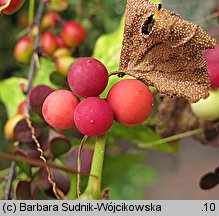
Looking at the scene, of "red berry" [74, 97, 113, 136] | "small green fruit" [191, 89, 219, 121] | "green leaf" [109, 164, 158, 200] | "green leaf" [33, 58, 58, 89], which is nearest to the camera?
"red berry" [74, 97, 113, 136]

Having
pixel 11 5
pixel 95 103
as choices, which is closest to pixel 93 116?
pixel 95 103

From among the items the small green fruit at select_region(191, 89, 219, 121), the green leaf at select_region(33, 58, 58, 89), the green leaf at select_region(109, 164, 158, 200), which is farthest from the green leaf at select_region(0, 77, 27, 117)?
the green leaf at select_region(109, 164, 158, 200)

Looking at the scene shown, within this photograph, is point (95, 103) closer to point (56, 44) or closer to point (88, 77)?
point (88, 77)

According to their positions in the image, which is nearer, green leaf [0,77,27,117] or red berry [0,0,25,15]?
red berry [0,0,25,15]

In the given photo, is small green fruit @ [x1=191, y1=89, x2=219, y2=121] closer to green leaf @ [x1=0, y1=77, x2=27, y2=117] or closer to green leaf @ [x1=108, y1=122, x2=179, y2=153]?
green leaf @ [x1=108, y1=122, x2=179, y2=153]

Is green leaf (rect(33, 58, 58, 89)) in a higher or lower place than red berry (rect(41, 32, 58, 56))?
lower

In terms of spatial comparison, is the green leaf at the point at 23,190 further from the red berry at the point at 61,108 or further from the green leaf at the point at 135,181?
the green leaf at the point at 135,181

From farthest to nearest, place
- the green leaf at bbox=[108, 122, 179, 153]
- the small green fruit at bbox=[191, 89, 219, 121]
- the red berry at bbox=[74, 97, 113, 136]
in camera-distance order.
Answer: the green leaf at bbox=[108, 122, 179, 153]
the small green fruit at bbox=[191, 89, 219, 121]
the red berry at bbox=[74, 97, 113, 136]

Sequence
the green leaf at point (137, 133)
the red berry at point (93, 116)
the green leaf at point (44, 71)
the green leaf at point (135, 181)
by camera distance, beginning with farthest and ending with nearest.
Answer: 1. the green leaf at point (135, 181)
2. the green leaf at point (44, 71)
3. the green leaf at point (137, 133)
4. the red berry at point (93, 116)

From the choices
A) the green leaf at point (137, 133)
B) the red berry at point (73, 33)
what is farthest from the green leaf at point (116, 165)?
the red berry at point (73, 33)
